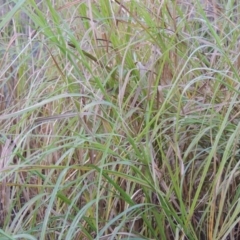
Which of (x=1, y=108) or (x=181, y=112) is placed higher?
(x=181, y=112)

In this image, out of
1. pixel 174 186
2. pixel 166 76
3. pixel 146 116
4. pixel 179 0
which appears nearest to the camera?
pixel 174 186

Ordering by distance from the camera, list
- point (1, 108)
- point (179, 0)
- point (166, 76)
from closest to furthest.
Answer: point (166, 76)
point (179, 0)
point (1, 108)

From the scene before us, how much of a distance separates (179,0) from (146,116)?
16.3 inches

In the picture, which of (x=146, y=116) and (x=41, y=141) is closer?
(x=146, y=116)

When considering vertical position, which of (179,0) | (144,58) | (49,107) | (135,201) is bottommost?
(135,201)

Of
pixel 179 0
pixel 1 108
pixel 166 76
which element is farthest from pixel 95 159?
pixel 1 108

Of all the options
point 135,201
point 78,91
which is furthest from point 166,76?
point 135,201

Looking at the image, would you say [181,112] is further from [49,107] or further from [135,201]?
[49,107]

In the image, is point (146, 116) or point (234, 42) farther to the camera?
point (234, 42)

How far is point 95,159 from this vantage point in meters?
1.49

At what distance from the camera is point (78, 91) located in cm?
160

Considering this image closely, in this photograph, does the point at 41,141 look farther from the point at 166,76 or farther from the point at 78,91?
the point at 166,76

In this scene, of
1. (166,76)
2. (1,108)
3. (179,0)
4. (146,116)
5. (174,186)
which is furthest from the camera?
(1,108)

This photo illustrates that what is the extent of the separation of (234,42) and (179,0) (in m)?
0.22
